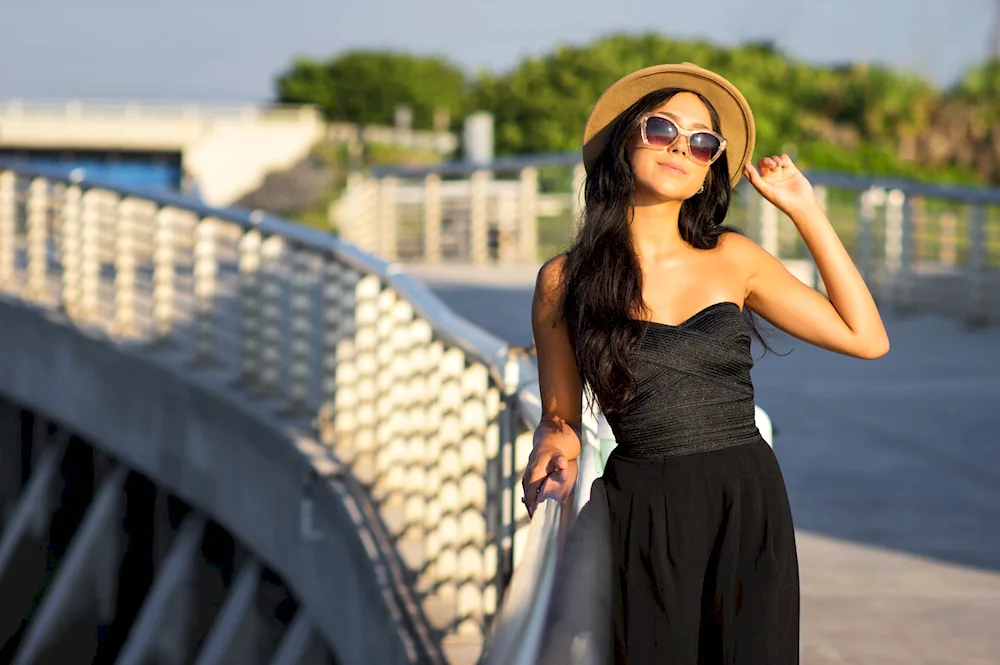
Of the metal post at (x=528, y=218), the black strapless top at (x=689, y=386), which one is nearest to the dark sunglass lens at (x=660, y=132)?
the black strapless top at (x=689, y=386)

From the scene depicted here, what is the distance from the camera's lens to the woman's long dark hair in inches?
112

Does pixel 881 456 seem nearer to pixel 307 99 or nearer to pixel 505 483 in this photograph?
pixel 505 483

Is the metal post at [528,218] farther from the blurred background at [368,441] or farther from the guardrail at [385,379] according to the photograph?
the guardrail at [385,379]

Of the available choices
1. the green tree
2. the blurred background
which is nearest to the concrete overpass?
the green tree

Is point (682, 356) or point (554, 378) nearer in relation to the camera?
point (682, 356)

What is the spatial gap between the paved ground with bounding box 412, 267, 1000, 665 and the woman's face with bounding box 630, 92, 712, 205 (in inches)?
17.6

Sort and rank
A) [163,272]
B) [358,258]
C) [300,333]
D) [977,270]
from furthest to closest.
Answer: [977,270] → [163,272] → [300,333] → [358,258]

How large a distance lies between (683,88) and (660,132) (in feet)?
0.37

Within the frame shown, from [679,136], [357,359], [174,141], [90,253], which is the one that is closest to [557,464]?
[679,136]

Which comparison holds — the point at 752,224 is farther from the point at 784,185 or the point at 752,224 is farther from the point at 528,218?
the point at 784,185

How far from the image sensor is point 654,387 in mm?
2854

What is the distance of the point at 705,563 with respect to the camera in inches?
112

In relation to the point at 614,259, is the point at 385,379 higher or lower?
lower

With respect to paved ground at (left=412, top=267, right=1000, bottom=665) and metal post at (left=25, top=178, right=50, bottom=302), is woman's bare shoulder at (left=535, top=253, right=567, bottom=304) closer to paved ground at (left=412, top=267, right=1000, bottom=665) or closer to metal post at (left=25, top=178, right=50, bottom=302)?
paved ground at (left=412, top=267, right=1000, bottom=665)
